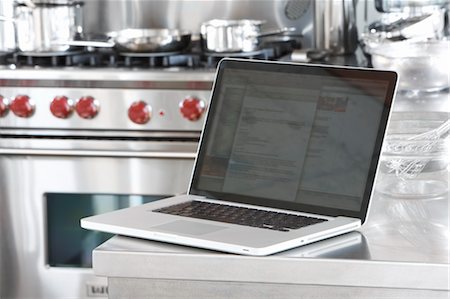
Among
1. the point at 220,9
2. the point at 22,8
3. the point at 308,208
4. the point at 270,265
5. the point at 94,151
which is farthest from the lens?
the point at 220,9

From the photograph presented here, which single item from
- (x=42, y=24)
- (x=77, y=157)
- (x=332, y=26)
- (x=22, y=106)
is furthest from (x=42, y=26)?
(x=332, y=26)

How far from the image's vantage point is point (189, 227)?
3.57ft

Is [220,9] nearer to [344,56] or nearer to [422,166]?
[344,56]

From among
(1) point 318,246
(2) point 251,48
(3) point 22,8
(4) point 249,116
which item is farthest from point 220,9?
(1) point 318,246

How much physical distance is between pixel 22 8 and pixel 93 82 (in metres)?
0.34

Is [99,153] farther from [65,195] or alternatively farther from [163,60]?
[163,60]

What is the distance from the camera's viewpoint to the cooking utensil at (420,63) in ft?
6.68

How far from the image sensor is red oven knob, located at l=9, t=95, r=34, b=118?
7.90ft

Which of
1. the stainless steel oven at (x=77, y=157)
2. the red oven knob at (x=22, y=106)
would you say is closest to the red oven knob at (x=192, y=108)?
the stainless steel oven at (x=77, y=157)

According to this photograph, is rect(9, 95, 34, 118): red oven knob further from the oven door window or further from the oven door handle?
the oven door window

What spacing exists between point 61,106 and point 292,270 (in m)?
1.49

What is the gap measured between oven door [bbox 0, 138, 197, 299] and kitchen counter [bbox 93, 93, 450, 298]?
4.26 feet

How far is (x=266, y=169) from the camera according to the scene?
122 cm

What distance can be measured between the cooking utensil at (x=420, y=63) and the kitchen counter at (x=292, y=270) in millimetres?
1001
